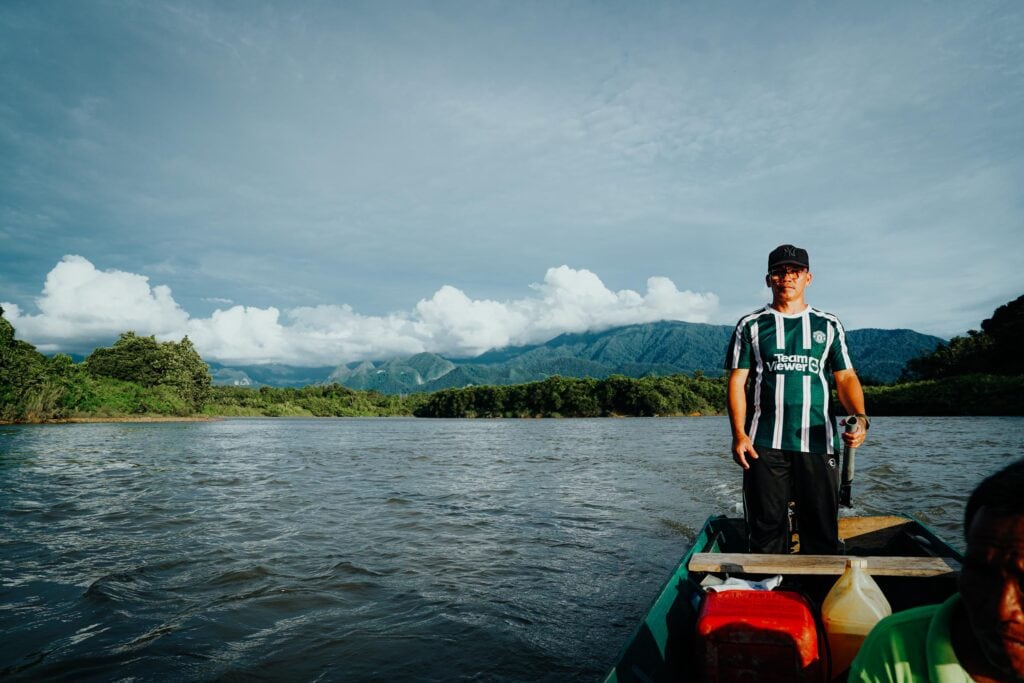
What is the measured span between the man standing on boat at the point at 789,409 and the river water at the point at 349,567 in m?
2.11

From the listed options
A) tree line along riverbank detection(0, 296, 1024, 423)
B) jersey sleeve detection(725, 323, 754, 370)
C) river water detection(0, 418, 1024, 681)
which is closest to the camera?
jersey sleeve detection(725, 323, 754, 370)

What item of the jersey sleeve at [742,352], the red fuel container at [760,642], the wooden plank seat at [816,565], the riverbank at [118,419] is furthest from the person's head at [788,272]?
the riverbank at [118,419]

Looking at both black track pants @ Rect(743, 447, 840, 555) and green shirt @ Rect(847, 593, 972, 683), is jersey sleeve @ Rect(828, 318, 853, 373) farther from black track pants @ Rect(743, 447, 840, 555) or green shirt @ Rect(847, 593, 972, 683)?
green shirt @ Rect(847, 593, 972, 683)

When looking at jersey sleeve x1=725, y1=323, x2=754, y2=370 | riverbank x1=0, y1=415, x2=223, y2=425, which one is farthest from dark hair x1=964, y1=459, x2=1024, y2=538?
riverbank x1=0, y1=415, x2=223, y2=425

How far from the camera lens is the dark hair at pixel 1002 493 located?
144 cm

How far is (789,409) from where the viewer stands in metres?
4.89

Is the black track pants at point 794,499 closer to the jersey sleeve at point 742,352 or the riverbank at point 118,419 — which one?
the jersey sleeve at point 742,352

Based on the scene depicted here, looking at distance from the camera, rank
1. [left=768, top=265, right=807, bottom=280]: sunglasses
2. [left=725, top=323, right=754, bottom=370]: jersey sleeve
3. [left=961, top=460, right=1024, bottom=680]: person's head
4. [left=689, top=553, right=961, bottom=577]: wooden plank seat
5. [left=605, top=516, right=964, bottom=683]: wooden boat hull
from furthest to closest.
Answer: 1. [left=725, top=323, right=754, bottom=370]: jersey sleeve
2. [left=768, top=265, right=807, bottom=280]: sunglasses
3. [left=689, top=553, right=961, bottom=577]: wooden plank seat
4. [left=605, top=516, right=964, bottom=683]: wooden boat hull
5. [left=961, top=460, right=1024, bottom=680]: person's head

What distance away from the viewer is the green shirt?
1521 millimetres

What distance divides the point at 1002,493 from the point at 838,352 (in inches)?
161

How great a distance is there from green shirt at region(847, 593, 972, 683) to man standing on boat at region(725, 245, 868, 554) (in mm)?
3361

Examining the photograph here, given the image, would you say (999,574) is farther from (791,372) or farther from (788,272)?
(788,272)

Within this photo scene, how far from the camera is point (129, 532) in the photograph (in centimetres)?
1045

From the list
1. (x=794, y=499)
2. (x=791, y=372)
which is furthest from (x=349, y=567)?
(x=791, y=372)
